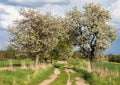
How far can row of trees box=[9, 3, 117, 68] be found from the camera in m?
67.7

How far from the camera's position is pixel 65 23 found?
82.9 metres

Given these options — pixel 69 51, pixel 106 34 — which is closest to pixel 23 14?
pixel 106 34

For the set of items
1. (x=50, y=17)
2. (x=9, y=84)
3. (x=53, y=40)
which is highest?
(x=50, y=17)

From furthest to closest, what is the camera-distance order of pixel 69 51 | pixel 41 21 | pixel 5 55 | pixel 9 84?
pixel 5 55 < pixel 69 51 < pixel 41 21 < pixel 9 84

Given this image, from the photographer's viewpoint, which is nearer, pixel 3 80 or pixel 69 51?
pixel 3 80

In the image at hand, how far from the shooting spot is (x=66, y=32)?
82.2m

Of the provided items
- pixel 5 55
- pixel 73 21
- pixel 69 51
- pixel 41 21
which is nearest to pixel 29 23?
pixel 41 21

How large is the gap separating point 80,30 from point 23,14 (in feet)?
51.1

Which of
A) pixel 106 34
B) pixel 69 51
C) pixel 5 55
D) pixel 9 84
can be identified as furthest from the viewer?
pixel 5 55

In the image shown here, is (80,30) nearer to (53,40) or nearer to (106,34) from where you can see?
(106,34)

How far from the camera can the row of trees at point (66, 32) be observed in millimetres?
67688

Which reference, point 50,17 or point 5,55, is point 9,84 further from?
point 5,55

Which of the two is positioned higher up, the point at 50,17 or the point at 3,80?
the point at 50,17

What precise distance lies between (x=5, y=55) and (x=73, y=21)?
390 ft
